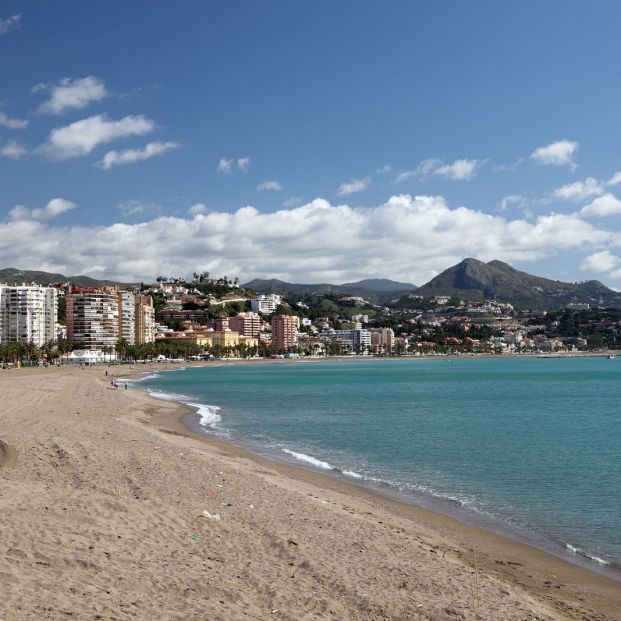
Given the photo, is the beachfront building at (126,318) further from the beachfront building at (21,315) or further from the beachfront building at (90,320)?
the beachfront building at (21,315)

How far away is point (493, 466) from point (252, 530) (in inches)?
476

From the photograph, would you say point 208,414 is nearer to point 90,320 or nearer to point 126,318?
point 90,320

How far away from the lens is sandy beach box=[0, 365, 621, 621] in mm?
7156

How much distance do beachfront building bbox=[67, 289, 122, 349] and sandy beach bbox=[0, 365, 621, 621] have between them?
6042 inches

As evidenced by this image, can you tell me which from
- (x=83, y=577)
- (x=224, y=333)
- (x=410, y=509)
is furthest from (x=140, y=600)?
(x=224, y=333)

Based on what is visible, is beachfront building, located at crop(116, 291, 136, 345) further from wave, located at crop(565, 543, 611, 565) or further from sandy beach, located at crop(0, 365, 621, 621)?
wave, located at crop(565, 543, 611, 565)

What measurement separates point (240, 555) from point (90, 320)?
163245 millimetres

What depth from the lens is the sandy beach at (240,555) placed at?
7.16m

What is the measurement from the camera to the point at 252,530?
10.6m

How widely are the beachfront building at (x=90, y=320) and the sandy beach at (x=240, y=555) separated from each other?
153 meters

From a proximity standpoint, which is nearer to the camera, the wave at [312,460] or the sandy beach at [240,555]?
the sandy beach at [240,555]

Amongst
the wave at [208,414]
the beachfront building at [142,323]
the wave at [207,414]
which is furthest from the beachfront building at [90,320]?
the wave at [208,414]

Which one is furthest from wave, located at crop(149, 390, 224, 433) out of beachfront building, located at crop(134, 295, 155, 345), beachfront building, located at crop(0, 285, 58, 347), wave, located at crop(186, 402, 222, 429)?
beachfront building, located at crop(134, 295, 155, 345)

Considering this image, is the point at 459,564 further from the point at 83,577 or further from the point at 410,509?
the point at 83,577
